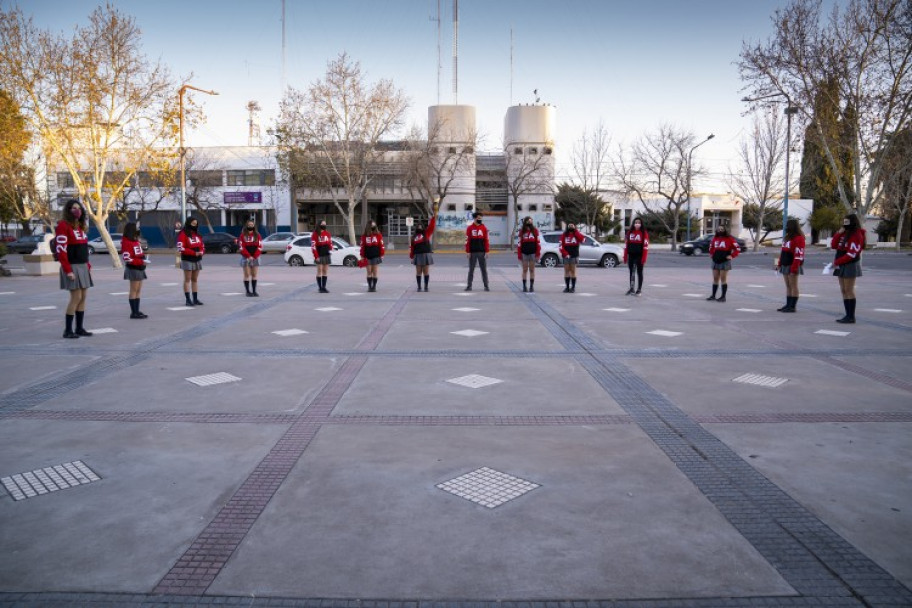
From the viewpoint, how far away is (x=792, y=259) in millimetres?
11898

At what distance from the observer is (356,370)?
714 cm

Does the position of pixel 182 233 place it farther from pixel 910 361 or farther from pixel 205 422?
pixel 910 361

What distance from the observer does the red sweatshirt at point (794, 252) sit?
1182 centimetres

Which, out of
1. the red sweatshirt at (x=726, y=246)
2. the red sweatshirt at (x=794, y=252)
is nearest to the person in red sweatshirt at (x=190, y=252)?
the red sweatshirt at (x=726, y=246)

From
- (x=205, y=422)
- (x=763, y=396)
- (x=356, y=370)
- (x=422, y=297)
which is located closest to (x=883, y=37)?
(x=422, y=297)

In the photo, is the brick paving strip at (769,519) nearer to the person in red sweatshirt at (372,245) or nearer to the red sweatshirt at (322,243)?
the person in red sweatshirt at (372,245)

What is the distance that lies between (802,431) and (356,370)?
14.3ft

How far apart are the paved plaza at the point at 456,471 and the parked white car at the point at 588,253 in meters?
18.6

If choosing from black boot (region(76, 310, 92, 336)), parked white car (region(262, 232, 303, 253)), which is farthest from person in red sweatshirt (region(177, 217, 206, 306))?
parked white car (region(262, 232, 303, 253))

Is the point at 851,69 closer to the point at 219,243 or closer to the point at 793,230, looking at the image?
the point at 793,230

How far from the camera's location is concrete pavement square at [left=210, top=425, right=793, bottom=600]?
9.34 feet

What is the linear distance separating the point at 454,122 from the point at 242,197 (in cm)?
1885

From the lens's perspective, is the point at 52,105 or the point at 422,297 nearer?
the point at 422,297

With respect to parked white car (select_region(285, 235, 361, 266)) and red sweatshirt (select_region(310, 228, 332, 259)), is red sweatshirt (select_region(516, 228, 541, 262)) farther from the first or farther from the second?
parked white car (select_region(285, 235, 361, 266))
